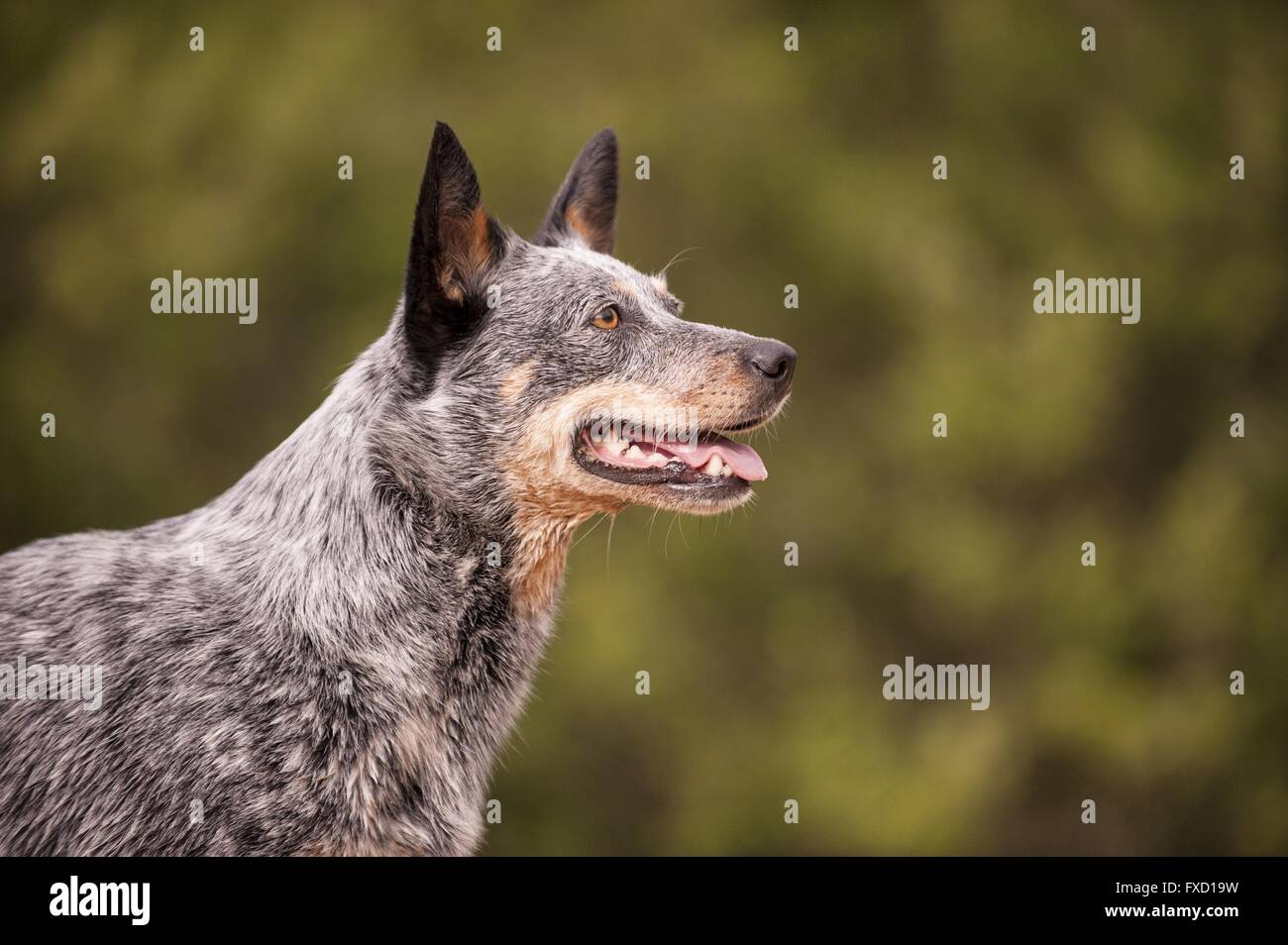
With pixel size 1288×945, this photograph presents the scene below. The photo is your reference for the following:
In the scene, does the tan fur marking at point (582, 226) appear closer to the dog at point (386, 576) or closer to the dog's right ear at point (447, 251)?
the dog at point (386, 576)

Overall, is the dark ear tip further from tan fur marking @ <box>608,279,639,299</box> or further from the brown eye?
the brown eye

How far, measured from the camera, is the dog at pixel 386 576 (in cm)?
463

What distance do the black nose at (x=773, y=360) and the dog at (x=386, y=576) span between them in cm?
1

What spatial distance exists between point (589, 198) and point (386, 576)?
2.33 metres

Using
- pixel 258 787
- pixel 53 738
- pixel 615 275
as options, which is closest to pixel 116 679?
pixel 53 738

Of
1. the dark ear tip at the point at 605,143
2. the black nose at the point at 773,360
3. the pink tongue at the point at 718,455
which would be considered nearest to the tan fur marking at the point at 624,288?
the black nose at the point at 773,360

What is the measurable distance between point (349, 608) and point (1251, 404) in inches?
434

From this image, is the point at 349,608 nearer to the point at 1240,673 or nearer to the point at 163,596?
the point at 163,596

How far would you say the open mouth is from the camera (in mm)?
5066

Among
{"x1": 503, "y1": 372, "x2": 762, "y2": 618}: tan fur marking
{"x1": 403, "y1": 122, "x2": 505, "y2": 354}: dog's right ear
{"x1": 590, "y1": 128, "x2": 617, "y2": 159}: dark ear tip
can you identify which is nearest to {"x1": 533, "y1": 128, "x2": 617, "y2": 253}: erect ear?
{"x1": 590, "y1": 128, "x2": 617, "y2": 159}: dark ear tip

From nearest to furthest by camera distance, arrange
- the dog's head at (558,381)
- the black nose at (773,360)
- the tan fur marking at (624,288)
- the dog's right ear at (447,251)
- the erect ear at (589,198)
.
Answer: the dog's right ear at (447,251)
the dog's head at (558,381)
the black nose at (773,360)
the tan fur marking at (624,288)
the erect ear at (589,198)

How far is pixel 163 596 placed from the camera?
4.89 metres

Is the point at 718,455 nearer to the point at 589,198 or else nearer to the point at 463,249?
the point at 463,249

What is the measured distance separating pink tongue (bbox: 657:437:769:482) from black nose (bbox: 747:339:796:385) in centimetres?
33
